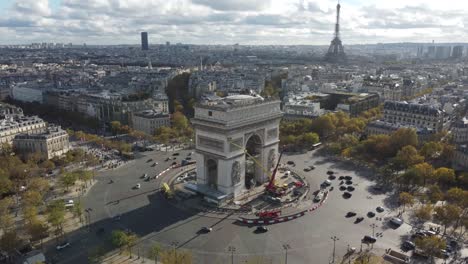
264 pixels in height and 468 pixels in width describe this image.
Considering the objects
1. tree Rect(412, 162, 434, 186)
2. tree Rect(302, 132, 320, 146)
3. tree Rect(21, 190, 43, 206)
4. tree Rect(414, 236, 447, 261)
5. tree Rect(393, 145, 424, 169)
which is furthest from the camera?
tree Rect(302, 132, 320, 146)

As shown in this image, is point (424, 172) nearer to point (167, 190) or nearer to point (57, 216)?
point (167, 190)

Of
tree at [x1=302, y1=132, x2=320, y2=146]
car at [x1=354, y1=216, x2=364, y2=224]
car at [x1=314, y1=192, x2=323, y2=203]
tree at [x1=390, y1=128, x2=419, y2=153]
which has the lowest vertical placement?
car at [x1=354, y1=216, x2=364, y2=224]

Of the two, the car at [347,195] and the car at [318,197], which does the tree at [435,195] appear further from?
the car at [318,197]

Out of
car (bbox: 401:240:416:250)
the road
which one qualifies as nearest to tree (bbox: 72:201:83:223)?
the road

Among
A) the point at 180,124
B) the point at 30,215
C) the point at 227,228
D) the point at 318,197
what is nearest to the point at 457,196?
the point at 318,197

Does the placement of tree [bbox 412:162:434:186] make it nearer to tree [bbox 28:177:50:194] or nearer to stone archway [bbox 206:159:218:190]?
stone archway [bbox 206:159:218:190]
